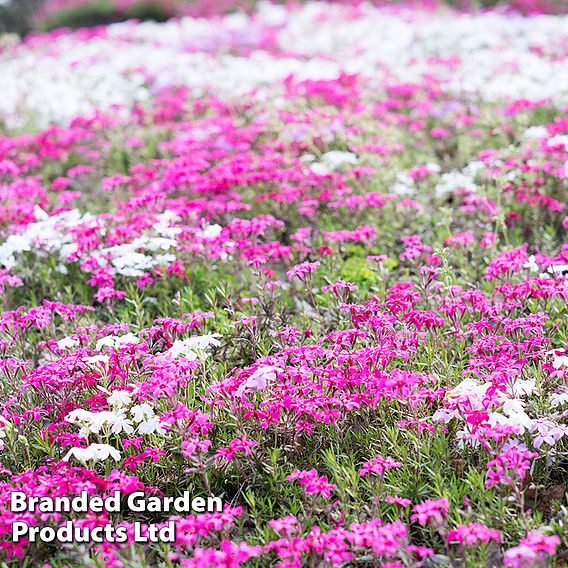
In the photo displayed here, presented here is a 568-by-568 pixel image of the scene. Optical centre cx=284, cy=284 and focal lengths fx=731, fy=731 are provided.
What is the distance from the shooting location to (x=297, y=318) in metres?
4.41

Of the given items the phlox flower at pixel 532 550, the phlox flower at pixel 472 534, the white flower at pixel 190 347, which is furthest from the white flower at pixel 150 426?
the phlox flower at pixel 532 550

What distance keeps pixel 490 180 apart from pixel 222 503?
3.81 metres

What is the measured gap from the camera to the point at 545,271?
455cm

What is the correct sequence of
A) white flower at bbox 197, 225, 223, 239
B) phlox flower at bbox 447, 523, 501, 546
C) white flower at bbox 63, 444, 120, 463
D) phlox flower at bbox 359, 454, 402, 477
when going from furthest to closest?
white flower at bbox 197, 225, 223, 239
white flower at bbox 63, 444, 120, 463
phlox flower at bbox 359, 454, 402, 477
phlox flower at bbox 447, 523, 501, 546

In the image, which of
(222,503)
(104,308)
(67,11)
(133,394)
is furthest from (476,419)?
(67,11)

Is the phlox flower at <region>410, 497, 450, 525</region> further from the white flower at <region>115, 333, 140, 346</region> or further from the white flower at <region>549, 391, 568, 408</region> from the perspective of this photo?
the white flower at <region>115, 333, 140, 346</region>

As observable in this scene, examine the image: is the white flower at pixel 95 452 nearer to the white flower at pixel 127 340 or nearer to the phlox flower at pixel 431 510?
the white flower at pixel 127 340

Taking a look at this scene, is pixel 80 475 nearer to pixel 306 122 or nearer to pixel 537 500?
pixel 537 500

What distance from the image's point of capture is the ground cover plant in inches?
114

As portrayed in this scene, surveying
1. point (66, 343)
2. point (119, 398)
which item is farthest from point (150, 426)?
point (66, 343)

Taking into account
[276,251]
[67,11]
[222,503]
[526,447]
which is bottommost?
[222,503]

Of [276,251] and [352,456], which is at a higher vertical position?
[276,251]

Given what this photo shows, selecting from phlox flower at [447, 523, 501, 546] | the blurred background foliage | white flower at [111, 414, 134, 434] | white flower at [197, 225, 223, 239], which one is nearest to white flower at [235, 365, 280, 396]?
white flower at [111, 414, 134, 434]

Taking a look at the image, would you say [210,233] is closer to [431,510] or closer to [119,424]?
[119,424]
